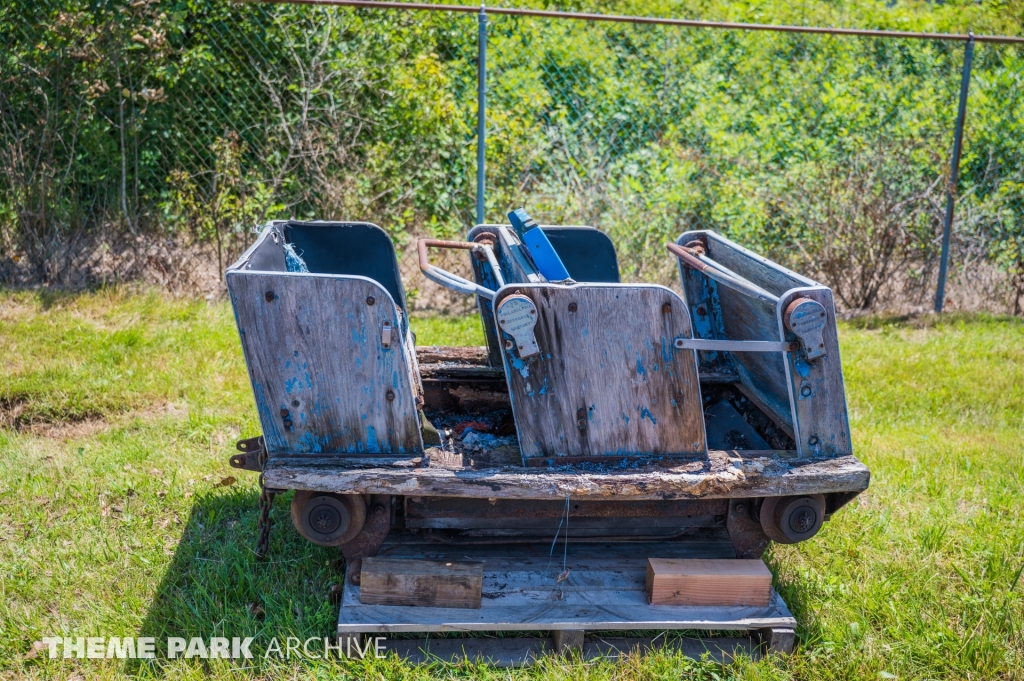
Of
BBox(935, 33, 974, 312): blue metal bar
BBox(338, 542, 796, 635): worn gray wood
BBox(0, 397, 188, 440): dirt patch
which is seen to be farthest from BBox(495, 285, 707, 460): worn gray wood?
BBox(935, 33, 974, 312): blue metal bar

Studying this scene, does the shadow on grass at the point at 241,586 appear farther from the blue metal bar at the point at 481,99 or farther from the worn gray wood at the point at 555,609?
the blue metal bar at the point at 481,99

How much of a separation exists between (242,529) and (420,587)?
1.15 metres

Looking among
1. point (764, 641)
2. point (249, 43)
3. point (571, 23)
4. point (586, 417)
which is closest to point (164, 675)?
point (586, 417)

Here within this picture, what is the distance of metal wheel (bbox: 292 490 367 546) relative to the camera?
2967 mm

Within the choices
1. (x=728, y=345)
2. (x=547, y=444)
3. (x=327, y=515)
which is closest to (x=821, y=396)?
(x=728, y=345)

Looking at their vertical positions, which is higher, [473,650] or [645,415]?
[645,415]

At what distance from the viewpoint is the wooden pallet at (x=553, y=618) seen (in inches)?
113

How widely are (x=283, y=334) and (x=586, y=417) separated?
111 centimetres

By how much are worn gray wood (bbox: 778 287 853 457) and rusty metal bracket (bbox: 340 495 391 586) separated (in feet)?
5.05

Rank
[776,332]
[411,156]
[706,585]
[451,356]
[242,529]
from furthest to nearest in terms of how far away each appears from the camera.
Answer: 1. [411,156]
2. [451,356]
3. [242,529]
4. [776,332]
5. [706,585]

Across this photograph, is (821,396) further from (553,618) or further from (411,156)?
(411,156)

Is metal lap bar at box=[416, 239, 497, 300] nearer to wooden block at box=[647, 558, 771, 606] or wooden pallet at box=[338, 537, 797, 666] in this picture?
wooden pallet at box=[338, 537, 797, 666]

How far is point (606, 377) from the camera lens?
9.72ft

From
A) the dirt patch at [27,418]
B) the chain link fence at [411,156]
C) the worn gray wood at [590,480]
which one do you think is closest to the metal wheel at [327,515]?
the worn gray wood at [590,480]
